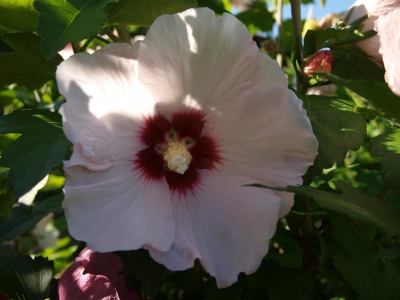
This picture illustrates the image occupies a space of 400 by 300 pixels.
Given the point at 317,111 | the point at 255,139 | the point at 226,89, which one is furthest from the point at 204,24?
the point at 317,111

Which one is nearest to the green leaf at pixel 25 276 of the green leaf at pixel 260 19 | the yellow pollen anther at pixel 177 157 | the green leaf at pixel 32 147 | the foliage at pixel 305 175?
the foliage at pixel 305 175

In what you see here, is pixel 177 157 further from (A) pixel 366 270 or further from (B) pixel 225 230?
(A) pixel 366 270

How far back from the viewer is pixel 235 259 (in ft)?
2.69

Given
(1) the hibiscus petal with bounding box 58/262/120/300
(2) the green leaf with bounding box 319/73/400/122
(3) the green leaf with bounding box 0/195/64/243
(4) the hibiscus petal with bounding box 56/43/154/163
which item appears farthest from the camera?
(3) the green leaf with bounding box 0/195/64/243

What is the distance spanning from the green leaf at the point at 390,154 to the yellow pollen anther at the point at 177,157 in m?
0.37

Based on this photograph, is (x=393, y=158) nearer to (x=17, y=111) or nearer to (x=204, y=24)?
(x=204, y=24)

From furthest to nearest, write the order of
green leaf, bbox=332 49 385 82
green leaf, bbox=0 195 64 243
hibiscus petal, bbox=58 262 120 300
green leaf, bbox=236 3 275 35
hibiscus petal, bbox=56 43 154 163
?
1. green leaf, bbox=236 3 275 35
2. green leaf, bbox=332 49 385 82
3. green leaf, bbox=0 195 64 243
4. hibiscus petal, bbox=58 262 120 300
5. hibiscus petal, bbox=56 43 154 163

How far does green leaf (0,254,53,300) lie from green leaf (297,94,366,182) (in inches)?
23.9

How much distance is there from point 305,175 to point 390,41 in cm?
30

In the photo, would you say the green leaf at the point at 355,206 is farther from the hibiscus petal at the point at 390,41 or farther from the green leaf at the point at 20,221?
the green leaf at the point at 20,221

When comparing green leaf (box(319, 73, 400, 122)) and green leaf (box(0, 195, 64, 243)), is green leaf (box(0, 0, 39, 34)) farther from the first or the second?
green leaf (box(319, 73, 400, 122))

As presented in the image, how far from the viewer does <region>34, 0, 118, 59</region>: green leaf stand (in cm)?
76

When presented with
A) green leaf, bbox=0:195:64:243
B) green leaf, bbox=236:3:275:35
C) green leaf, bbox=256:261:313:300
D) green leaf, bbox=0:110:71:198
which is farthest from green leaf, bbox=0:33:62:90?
green leaf, bbox=236:3:275:35

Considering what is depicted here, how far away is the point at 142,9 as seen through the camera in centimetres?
A: 98
